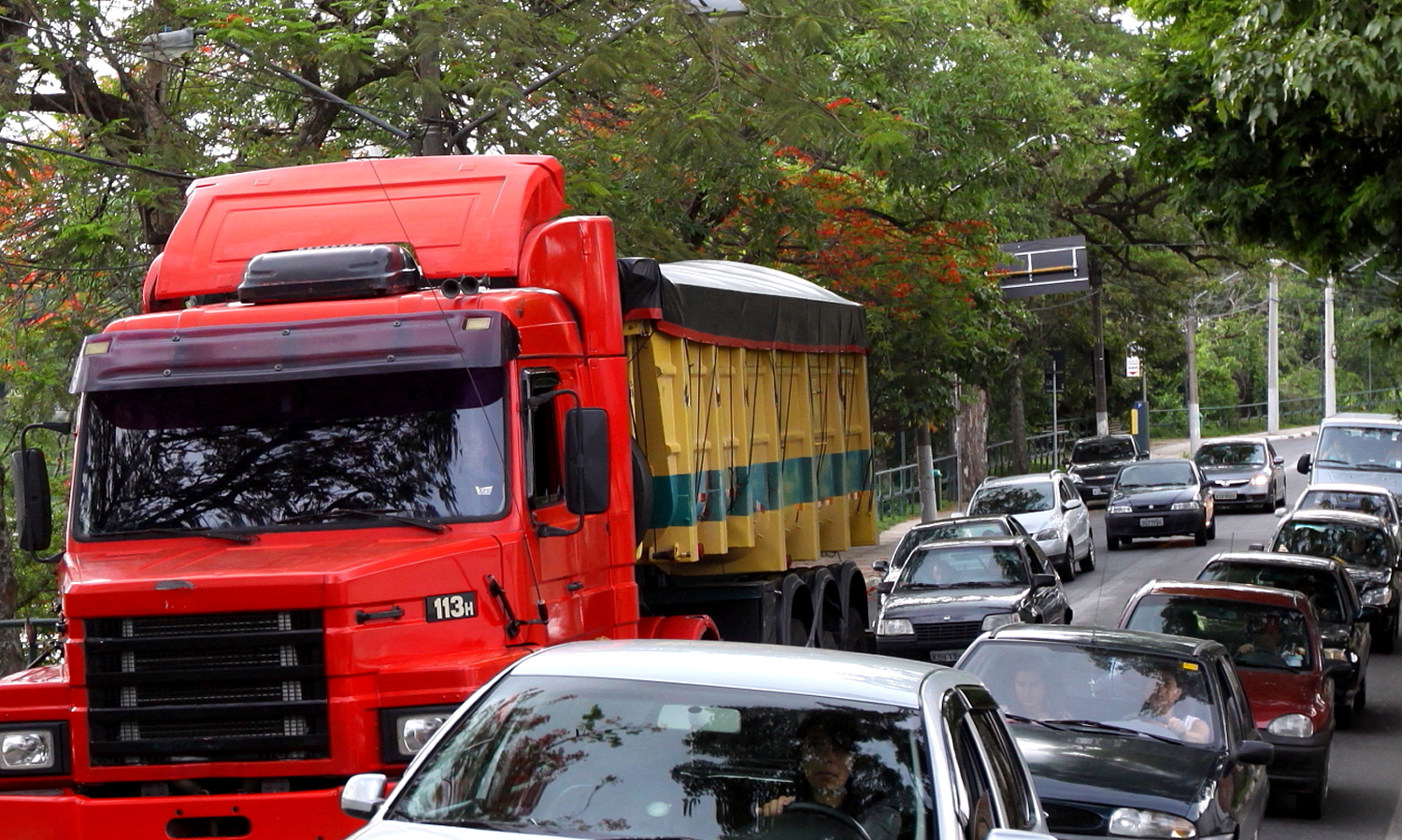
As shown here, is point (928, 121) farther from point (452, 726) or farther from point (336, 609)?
point (452, 726)

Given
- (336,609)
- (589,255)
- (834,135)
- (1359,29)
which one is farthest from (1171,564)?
(336,609)

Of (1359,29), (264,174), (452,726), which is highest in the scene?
(1359,29)

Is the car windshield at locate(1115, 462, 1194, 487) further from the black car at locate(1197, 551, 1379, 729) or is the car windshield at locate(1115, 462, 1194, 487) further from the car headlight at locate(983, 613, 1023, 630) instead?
the car headlight at locate(983, 613, 1023, 630)

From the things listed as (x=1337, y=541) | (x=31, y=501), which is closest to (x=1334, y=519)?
(x=1337, y=541)

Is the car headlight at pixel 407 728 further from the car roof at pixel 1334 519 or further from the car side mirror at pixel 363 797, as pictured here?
the car roof at pixel 1334 519

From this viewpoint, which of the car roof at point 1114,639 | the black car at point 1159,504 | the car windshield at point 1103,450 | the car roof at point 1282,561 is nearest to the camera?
the car roof at point 1114,639

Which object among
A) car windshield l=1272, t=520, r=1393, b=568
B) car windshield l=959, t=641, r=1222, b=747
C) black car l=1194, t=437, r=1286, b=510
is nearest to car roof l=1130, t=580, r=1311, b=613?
car windshield l=959, t=641, r=1222, b=747

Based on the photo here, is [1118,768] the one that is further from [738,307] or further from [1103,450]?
[1103,450]

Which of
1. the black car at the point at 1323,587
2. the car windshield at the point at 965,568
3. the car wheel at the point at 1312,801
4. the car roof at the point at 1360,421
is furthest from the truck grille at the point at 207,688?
the car roof at the point at 1360,421

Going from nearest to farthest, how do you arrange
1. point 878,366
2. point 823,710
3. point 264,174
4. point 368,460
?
point 823,710
point 368,460
point 264,174
point 878,366

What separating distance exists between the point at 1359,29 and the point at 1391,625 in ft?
37.2

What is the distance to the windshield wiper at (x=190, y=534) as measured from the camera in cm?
732

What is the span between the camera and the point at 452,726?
5.08 meters

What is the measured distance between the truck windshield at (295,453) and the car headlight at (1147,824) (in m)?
3.49
